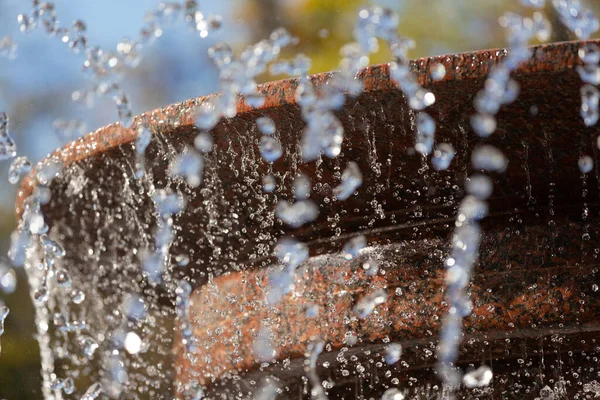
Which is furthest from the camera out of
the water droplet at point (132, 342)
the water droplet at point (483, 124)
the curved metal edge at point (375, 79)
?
the water droplet at point (132, 342)

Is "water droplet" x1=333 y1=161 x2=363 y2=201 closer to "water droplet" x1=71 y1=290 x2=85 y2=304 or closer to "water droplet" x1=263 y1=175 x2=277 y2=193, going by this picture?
"water droplet" x1=263 y1=175 x2=277 y2=193

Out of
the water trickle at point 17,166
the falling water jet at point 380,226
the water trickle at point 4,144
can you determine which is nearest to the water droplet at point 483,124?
the falling water jet at point 380,226

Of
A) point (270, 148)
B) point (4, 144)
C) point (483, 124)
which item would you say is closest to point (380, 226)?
point (270, 148)

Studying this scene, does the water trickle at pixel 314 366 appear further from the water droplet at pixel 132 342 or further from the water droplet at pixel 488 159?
the water droplet at pixel 132 342

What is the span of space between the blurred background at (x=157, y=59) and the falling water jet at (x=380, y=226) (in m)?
5.28

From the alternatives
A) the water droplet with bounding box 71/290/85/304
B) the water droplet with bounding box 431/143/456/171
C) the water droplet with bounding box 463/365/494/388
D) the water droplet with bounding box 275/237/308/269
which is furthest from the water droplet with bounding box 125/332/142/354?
the water droplet with bounding box 431/143/456/171

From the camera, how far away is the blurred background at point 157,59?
9.92 meters

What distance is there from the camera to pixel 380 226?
98.6 inches

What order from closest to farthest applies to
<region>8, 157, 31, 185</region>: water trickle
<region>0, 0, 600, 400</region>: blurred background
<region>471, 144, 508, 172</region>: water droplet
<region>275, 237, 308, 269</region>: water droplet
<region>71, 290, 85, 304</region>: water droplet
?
<region>471, 144, 508, 172</region>: water droplet
<region>275, 237, 308, 269</region>: water droplet
<region>8, 157, 31, 185</region>: water trickle
<region>71, 290, 85, 304</region>: water droplet
<region>0, 0, 600, 400</region>: blurred background

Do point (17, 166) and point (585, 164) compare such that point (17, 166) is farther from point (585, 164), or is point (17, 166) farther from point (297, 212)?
point (585, 164)

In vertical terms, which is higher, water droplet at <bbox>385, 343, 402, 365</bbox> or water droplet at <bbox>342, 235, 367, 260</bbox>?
water droplet at <bbox>342, 235, 367, 260</bbox>

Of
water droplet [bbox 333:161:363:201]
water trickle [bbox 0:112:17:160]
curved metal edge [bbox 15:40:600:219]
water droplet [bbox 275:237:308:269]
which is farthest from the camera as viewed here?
water trickle [bbox 0:112:17:160]

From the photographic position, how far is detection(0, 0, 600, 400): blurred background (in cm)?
992

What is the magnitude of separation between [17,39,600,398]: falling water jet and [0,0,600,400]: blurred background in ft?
17.3
